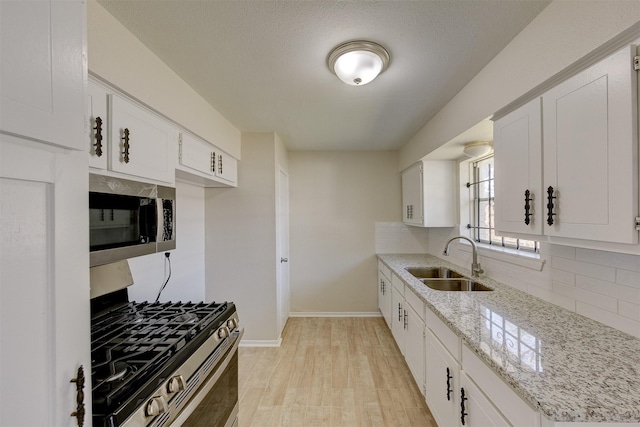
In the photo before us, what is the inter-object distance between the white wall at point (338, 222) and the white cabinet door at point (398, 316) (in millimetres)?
1002

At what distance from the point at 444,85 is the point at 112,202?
2.13m

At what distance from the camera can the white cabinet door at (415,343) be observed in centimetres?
208

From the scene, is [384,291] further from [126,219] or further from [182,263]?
[126,219]

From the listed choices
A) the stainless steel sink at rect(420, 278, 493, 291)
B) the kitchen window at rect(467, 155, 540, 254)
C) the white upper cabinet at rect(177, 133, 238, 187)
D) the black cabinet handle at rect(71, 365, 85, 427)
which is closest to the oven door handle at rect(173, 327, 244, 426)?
the black cabinet handle at rect(71, 365, 85, 427)

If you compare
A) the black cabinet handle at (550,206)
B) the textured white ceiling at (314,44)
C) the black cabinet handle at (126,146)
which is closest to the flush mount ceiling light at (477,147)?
the textured white ceiling at (314,44)

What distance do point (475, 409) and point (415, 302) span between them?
97 centimetres

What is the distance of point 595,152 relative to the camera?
108cm

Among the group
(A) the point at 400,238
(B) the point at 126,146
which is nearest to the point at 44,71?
(B) the point at 126,146

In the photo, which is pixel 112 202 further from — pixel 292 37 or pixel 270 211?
pixel 270 211

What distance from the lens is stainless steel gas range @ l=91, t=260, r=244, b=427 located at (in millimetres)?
914

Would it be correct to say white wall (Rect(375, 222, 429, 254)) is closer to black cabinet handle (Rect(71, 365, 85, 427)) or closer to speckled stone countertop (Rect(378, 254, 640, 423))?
speckled stone countertop (Rect(378, 254, 640, 423))

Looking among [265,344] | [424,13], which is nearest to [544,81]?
[424,13]

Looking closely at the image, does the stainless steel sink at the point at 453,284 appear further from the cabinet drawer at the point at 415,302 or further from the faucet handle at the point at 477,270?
the cabinet drawer at the point at 415,302

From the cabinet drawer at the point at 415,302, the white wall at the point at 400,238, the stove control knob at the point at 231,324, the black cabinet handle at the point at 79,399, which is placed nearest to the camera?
the black cabinet handle at the point at 79,399
